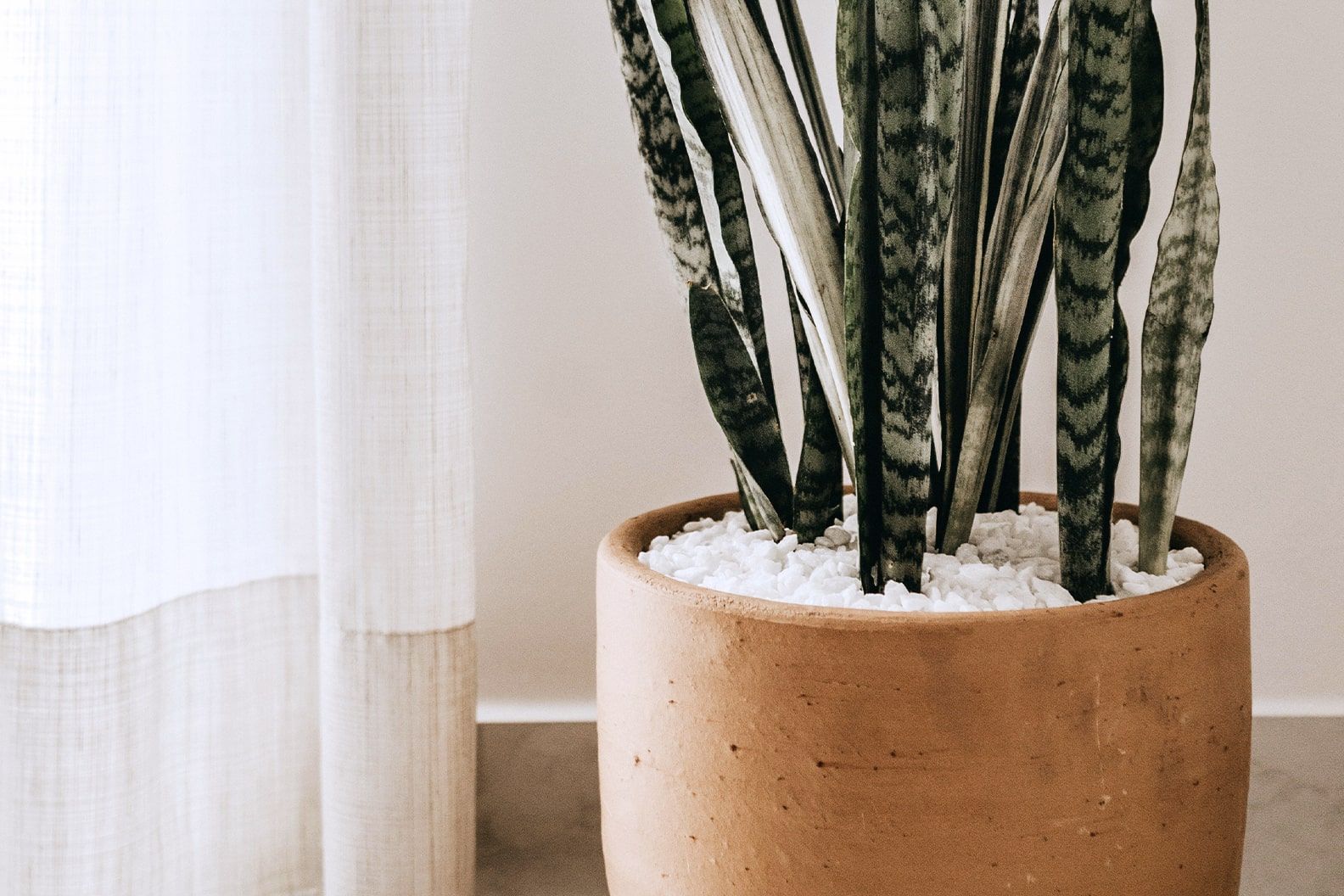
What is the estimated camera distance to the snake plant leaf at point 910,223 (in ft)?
1.38

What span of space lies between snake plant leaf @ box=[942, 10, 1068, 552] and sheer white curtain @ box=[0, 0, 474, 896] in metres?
0.29

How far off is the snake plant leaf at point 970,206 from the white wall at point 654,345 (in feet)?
0.92

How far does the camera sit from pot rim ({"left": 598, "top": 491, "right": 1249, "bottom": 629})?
0.39 metres

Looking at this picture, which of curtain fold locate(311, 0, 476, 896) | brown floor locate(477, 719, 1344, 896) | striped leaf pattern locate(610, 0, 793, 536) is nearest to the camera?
striped leaf pattern locate(610, 0, 793, 536)

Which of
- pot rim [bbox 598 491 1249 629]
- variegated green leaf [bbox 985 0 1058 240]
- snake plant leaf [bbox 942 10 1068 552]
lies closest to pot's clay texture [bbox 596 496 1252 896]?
pot rim [bbox 598 491 1249 629]

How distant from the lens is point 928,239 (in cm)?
43

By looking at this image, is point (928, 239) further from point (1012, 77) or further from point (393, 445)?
point (393, 445)

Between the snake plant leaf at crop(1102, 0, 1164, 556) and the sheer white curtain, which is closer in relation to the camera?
the snake plant leaf at crop(1102, 0, 1164, 556)

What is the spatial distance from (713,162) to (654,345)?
1.00ft

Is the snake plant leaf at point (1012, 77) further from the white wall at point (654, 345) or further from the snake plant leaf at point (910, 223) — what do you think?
the white wall at point (654, 345)

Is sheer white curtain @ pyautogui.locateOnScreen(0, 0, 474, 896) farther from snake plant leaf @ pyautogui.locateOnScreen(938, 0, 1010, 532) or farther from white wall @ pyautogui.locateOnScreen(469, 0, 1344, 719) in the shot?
snake plant leaf @ pyautogui.locateOnScreen(938, 0, 1010, 532)

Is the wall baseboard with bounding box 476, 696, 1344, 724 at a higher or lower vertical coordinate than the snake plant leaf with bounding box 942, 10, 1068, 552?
lower

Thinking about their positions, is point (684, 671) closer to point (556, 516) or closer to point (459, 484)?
point (459, 484)

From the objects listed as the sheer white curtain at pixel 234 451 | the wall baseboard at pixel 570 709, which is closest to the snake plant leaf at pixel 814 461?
the sheer white curtain at pixel 234 451
